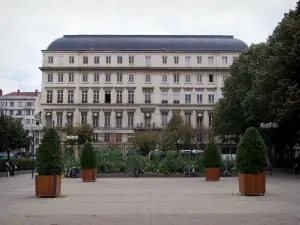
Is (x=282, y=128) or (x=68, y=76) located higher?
(x=68, y=76)

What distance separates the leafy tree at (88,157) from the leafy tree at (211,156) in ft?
24.1

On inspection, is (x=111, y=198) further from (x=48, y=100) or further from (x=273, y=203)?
(x=48, y=100)

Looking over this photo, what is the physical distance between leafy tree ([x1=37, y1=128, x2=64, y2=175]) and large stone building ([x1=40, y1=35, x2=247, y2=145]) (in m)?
69.2

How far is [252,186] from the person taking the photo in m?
18.2

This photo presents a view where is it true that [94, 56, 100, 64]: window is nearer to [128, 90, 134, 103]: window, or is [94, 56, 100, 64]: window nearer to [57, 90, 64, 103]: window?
[128, 90, 134, 103]: window

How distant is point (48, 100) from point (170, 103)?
23.7m

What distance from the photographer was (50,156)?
18.3 metres

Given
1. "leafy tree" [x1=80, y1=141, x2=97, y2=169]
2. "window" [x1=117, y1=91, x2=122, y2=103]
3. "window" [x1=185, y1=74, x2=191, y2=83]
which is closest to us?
"leafy tree" [x1=80, y1=141, x2=97, y2=169]

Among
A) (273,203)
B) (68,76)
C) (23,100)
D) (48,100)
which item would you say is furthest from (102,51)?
(273,203)

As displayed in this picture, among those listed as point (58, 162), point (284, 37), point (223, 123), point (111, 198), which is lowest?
point (111, 198)

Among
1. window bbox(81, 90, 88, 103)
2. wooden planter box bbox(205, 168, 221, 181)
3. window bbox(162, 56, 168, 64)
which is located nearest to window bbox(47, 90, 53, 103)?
window bbox(81, 90, 88, 103)

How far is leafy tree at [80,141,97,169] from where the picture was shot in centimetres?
3014

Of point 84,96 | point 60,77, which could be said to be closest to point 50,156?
point 84,96

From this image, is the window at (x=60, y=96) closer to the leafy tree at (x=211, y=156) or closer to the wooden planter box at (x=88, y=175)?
the wooden planter box at (x=88, y=175)
